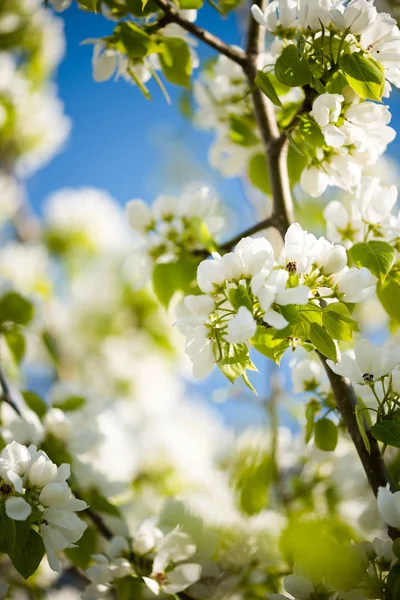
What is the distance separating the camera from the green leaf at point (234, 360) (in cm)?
46

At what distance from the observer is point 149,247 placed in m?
0.79

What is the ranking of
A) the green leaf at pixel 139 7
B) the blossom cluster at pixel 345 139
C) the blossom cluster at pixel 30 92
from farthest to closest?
the blossom cluster at pixel 30 92
the green leaf at pixel 139 7
the blossom cluster at pixel 345 139

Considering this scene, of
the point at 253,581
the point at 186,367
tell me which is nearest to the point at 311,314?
the point at 253,581

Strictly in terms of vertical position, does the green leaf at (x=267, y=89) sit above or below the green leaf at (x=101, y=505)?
above

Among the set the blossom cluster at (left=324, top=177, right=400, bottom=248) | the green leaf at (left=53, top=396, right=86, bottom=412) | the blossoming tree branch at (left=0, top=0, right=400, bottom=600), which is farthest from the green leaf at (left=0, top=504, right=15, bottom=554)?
the blossom cluster at (left=324, top=177, right=400, bottom=248)

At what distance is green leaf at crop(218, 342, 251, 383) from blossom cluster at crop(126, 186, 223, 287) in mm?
307

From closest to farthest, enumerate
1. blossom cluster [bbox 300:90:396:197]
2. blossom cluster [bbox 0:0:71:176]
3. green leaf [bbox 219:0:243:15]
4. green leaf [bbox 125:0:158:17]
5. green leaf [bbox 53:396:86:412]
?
blossom cluster [bbox 300:90:396:197], green leaf [bbox 125:0:158:17], green leaf [bbox 219:0:243:15], green leaf [bbox 53:396:86:412], blossom cluster [bbox 0:0:71:176]

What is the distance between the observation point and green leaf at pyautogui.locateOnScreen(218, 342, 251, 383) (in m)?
0.46

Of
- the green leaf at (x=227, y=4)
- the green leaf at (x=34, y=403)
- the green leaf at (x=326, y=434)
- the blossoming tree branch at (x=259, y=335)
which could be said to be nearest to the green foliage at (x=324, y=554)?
the blossoming tree branch at (x=259, y=335)

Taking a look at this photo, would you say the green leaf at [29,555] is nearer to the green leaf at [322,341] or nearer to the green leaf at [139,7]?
the green leaf at [322,341]

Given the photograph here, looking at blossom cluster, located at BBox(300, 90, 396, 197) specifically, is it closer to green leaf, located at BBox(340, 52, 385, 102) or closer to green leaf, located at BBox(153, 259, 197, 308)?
green leaf, located at BBox(340, 52, 385, 102)

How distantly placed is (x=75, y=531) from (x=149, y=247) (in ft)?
1.36

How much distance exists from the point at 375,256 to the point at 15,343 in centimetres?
58

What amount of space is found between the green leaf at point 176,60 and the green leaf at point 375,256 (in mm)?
323
